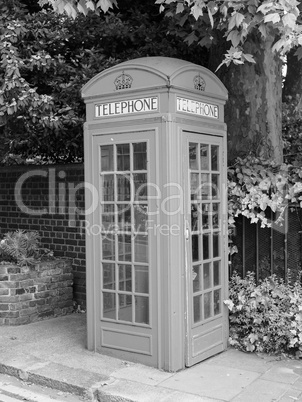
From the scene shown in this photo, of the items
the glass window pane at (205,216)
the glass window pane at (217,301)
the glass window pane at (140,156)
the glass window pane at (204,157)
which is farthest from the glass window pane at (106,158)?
the glass window pane at (217,301)

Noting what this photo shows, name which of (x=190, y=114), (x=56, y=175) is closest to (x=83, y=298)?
(x=56, y=175)

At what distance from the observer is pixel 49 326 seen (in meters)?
7.01

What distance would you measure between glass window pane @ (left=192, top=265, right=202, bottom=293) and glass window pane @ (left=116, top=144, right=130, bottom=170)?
126cm

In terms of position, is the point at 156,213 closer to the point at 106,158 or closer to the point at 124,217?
the point at 124,217

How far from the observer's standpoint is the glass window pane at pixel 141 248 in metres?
5.46

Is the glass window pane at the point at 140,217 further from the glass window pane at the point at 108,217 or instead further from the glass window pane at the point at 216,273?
the glass window pane at the point at 216,273

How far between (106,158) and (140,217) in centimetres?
73

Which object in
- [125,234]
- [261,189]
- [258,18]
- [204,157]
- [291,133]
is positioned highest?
[258,18]

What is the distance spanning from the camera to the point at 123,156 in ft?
18.1

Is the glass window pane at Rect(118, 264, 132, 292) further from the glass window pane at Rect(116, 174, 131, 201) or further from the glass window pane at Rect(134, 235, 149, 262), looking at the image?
the glass window pane at Rect(116, 174, 131, 201)

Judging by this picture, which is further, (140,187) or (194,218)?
(194,218)

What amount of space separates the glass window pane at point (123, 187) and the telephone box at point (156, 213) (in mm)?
10

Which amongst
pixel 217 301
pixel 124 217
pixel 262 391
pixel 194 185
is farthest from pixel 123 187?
pixel 262 391

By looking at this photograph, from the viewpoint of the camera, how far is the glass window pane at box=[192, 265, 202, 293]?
218 inches
